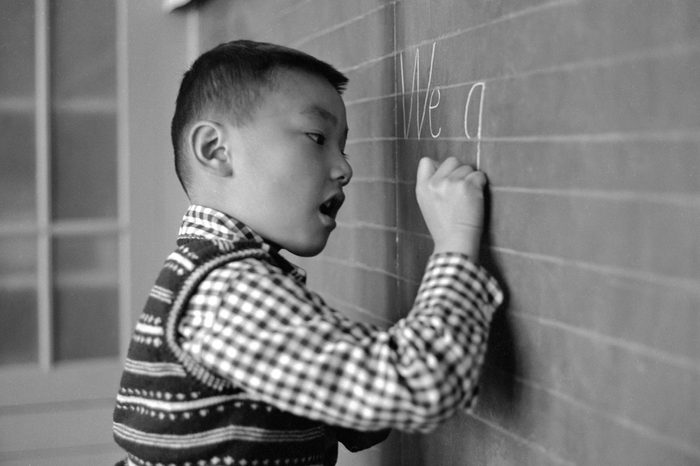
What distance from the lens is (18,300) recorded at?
2482 mm

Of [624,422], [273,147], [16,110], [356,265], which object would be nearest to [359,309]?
[356,265]

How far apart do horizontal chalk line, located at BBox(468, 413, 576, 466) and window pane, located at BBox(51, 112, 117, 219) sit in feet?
5.69

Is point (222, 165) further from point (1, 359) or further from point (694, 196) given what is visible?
point (1, 359)

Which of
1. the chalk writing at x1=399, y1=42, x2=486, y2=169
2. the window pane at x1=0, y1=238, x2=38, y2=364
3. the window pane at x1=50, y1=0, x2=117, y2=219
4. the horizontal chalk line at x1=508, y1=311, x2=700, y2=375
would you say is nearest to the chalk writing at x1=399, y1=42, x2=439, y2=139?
the chalk writing at x1=399, y1=42, x2=486, y2=169

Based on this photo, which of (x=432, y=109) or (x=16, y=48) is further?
(x=16, y=48)

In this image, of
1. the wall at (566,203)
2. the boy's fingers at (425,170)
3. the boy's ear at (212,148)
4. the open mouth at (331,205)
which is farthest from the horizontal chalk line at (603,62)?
the boy's ear at (212,148)

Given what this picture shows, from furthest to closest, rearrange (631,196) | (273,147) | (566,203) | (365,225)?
1. (365,225)
2. (273,147)
3. (566,203)
4. (631,196)

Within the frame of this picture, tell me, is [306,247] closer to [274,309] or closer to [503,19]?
[274,309]

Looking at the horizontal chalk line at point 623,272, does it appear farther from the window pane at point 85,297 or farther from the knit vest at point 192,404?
the window pane at point 85,297

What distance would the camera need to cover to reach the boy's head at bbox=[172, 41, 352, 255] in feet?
3.67

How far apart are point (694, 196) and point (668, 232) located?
5cm

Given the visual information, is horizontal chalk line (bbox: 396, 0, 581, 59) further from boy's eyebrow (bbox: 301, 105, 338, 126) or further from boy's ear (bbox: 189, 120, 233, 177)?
boy's ear (bbox: 189, 120, 233, 177)

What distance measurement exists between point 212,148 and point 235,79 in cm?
10

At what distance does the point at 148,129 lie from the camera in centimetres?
253
